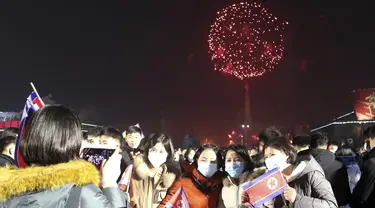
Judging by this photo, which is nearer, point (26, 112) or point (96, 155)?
point (26, 112)

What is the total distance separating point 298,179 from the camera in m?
4.15

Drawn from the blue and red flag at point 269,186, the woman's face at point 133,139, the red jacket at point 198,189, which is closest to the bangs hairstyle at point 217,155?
the red jacket at point 198,189

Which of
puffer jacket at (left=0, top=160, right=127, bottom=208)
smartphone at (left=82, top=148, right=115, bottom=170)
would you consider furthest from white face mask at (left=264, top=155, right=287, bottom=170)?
puffer jacket at (left=0, top=160, right=127, bottom=208)

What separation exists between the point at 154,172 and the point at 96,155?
1624mm

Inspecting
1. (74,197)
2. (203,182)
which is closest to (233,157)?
(203,182)

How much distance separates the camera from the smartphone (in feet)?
12.4

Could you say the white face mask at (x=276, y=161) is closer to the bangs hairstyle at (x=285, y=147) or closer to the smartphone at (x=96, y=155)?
the bangs hairstyle at (x=285, y=147)

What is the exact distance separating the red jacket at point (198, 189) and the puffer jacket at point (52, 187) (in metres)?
2.61

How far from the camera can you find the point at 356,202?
5.84 m

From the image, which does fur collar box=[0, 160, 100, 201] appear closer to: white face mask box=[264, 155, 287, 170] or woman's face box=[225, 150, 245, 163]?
white face mask box=[264, 155, 287, 170]

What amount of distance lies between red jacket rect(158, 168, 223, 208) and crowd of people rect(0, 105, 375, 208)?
0.04 ft

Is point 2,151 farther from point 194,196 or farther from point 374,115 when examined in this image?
point 374,115

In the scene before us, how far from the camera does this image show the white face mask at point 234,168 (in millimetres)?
5266

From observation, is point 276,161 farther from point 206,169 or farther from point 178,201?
point 178,201
